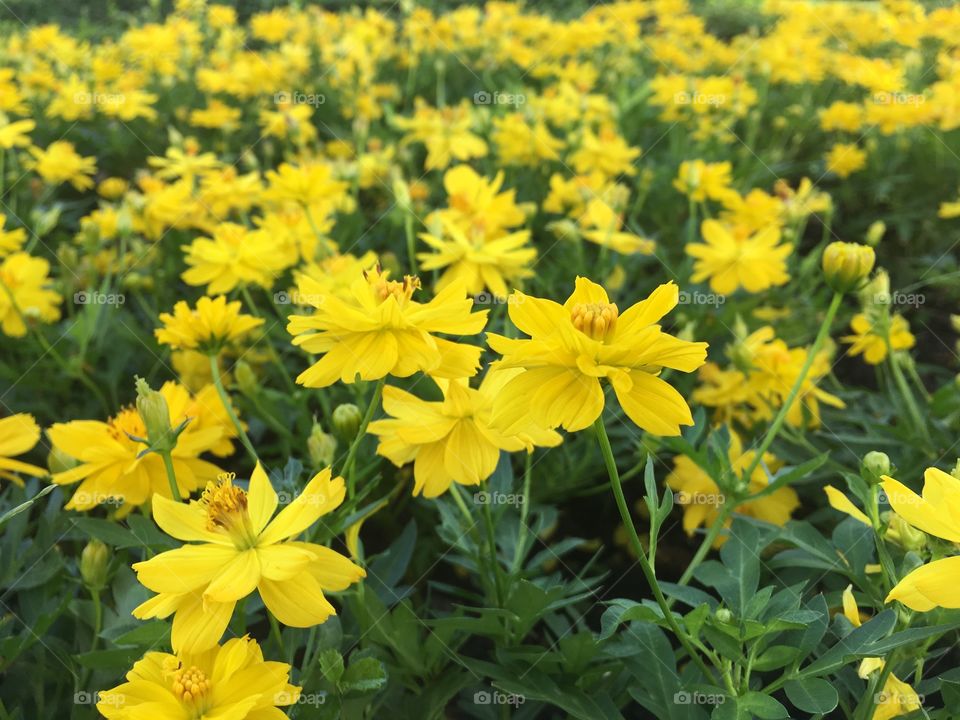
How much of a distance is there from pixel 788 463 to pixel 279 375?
1168mm

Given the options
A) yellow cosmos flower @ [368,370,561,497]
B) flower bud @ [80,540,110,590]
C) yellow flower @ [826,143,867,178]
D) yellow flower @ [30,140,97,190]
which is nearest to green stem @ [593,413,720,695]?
yellow cosmos flower @ [368,370,561,497]

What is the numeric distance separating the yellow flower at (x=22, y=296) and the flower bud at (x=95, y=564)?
33.1 inches

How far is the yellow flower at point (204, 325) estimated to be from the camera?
1.26m

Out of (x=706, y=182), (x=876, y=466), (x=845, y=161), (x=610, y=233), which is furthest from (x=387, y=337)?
(x=845, y=161)

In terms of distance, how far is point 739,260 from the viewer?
6.14 feet

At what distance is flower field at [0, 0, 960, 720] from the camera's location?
0.84m

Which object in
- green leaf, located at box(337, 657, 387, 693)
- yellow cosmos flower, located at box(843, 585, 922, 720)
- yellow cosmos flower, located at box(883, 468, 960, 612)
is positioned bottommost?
yellow cosmos flower, located at box(843, 585, 922, 720)

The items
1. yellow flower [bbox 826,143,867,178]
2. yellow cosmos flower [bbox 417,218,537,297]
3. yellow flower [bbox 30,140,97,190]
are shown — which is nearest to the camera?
yellow cosmos flower [bbox 417,218,537,297]

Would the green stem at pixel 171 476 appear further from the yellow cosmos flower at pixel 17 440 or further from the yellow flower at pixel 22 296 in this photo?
the yellow flower at pixel 22 296

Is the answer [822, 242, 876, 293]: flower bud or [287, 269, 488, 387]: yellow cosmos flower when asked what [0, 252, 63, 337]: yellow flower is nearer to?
[287, 269, 488, 387]: yellow cosmos flower

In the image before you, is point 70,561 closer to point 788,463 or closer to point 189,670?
point 189,670

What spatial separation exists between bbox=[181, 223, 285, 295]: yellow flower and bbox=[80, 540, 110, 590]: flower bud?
0.71m

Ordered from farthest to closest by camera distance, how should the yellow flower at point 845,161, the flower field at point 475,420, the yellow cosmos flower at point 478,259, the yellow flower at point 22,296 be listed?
the yellow flower at point 845,161, the yellow flower at point 22,296, the yellow cosmos flower at point 478,259, the flower field at point 475,420

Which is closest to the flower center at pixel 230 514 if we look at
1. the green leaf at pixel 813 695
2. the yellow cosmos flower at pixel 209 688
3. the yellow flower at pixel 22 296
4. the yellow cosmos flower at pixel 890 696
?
the yellow cosmos flower at pixel 209 688
